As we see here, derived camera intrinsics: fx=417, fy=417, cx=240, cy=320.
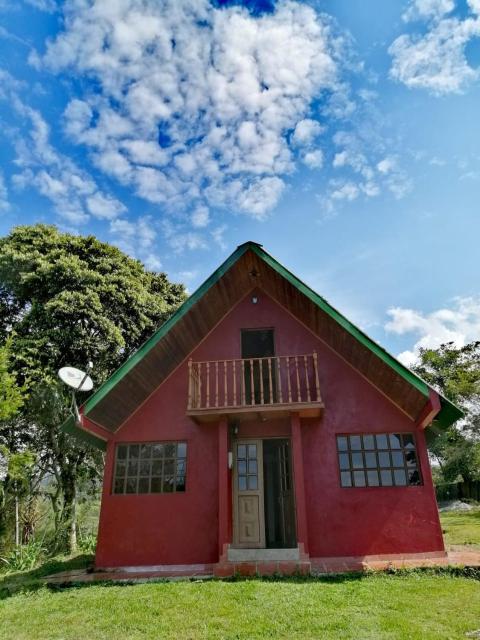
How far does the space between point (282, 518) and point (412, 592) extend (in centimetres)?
434

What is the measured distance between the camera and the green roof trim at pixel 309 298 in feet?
26.7

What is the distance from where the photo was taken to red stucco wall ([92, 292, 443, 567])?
26.7ft

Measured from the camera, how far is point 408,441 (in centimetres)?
876

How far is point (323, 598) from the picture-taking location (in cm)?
578

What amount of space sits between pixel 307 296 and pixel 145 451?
5.01 metres

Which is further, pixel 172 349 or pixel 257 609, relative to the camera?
pixel 172 349

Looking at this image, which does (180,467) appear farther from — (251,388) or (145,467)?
(251,388)

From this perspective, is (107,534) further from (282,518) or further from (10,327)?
(10,327)

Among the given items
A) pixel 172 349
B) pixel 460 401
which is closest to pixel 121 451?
pixel 172 349

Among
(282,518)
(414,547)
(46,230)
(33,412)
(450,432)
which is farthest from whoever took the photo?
(450,432)

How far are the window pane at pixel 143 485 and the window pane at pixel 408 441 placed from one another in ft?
18.2

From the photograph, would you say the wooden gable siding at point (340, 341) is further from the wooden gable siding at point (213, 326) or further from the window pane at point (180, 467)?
the window pane at point (180, 467)

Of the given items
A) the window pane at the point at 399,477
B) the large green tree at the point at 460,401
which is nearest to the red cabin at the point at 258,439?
the window pane at the point at 399,477

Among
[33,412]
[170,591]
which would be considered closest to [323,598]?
[170,591]
